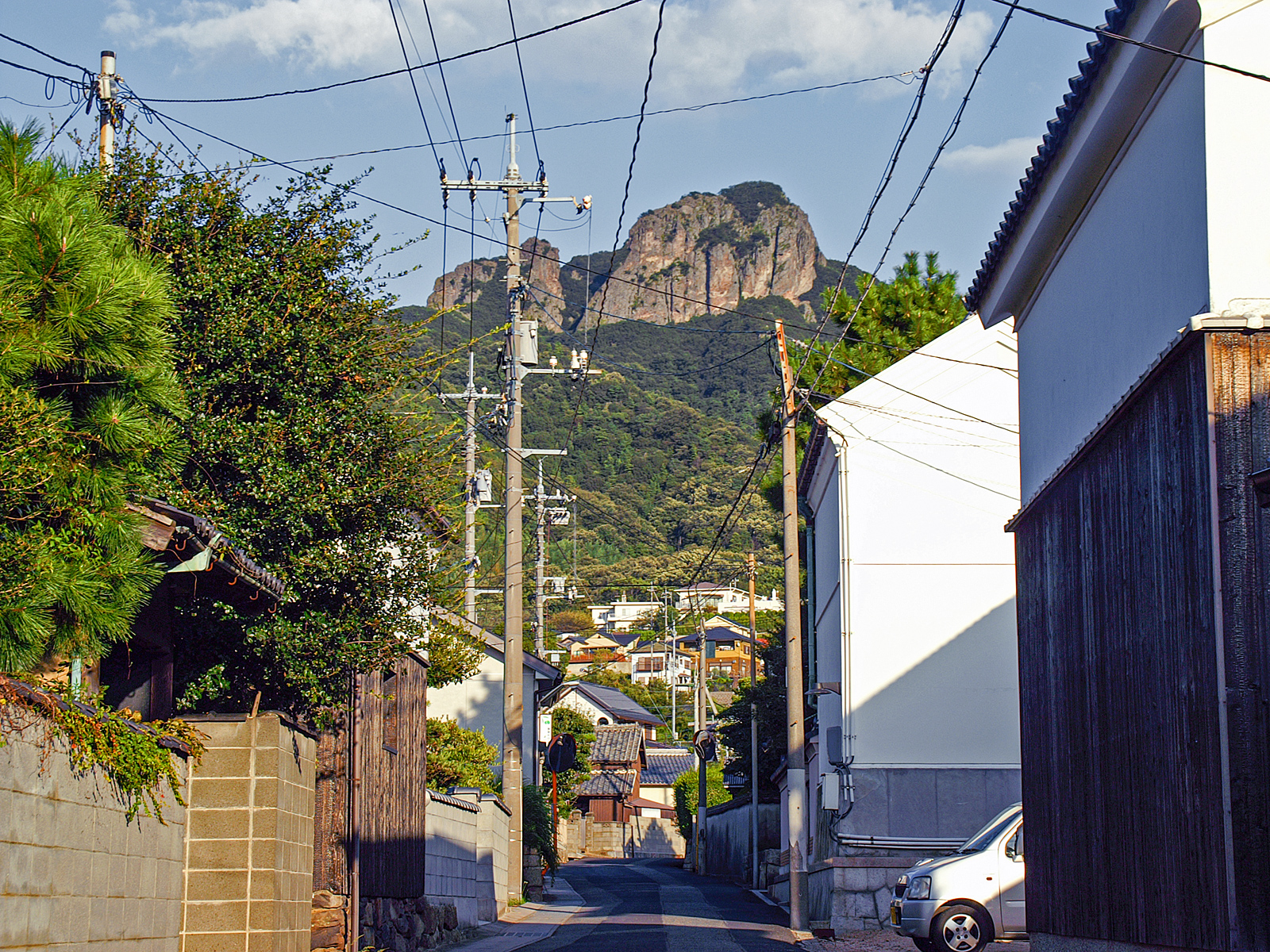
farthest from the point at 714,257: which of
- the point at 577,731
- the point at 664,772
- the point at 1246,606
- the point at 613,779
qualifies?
the point at 1246,606

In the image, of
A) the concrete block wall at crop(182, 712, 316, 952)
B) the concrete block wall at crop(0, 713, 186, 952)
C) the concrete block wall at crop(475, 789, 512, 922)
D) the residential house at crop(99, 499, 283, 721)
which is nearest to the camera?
the concrete block wall at crop(0, 713, 186, 952)

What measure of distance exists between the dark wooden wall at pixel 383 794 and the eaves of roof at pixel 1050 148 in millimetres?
7140

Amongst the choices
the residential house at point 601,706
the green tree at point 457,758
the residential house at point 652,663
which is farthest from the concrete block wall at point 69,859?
the residential house at point 652,663

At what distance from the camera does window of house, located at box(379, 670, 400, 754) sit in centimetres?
1428

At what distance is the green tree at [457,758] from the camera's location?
2125 cm

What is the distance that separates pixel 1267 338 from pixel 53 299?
6.51 m

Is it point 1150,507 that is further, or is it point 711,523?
point 711,523

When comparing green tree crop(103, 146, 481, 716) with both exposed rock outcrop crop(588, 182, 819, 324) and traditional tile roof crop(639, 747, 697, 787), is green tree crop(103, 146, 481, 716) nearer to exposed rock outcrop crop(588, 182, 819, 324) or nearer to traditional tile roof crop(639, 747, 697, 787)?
traditional tile roof crop(639, 747, 697, 787)

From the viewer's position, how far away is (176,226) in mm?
10781

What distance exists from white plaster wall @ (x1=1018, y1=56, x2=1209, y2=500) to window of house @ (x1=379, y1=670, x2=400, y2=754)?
758cm

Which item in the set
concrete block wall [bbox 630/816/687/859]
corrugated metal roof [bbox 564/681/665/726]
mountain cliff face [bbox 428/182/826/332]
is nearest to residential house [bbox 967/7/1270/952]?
corrugated metal roof [bbox 564/681/665/726]

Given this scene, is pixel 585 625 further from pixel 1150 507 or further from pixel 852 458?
pixel 1150 507

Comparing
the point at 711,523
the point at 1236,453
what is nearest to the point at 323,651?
the point at 1236,453

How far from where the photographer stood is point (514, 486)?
2041 centimetres
